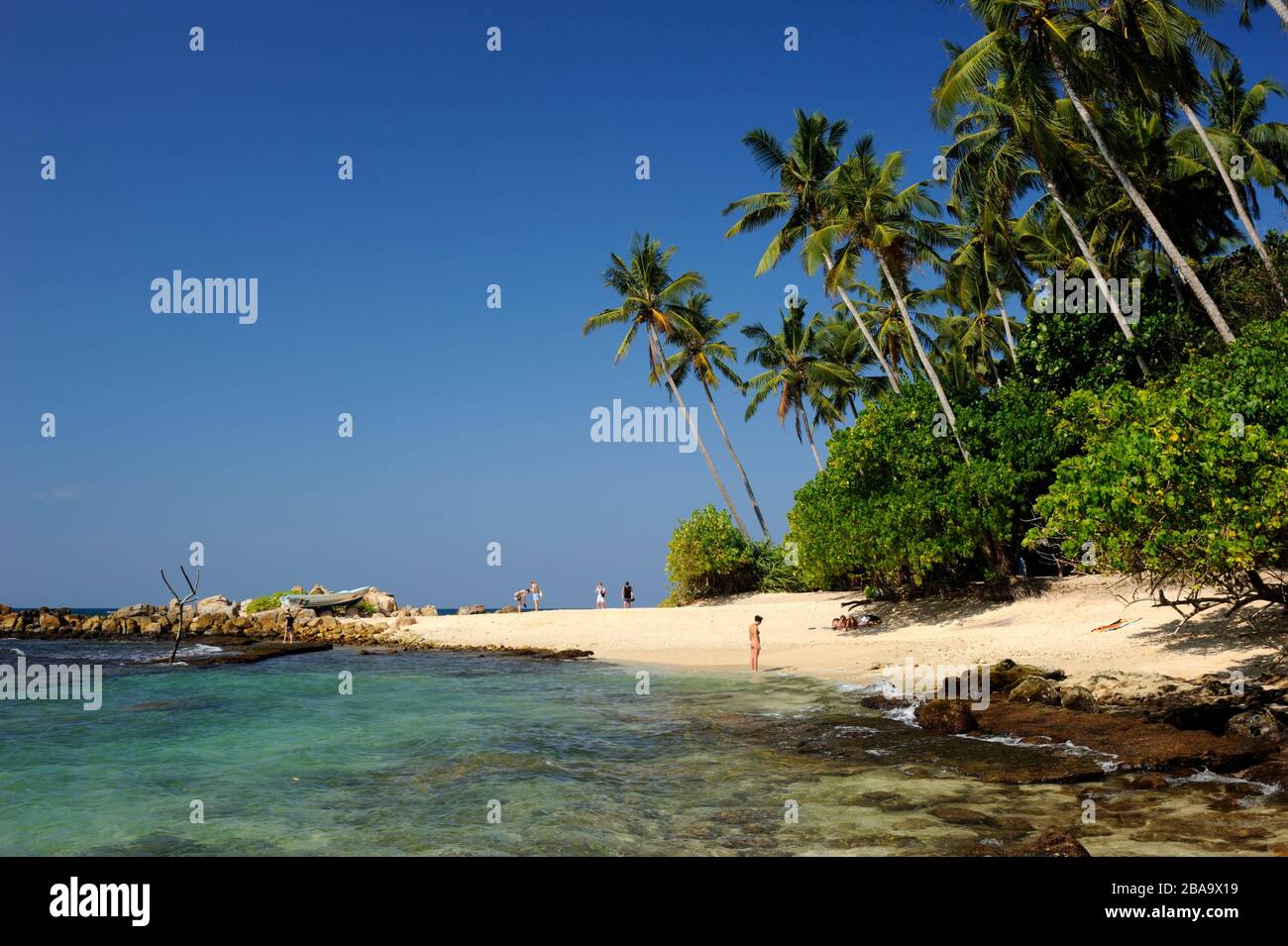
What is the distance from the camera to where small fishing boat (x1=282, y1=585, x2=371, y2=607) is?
49188 millimetres

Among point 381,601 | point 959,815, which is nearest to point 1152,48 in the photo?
point 959,815

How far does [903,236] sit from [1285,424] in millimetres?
18962

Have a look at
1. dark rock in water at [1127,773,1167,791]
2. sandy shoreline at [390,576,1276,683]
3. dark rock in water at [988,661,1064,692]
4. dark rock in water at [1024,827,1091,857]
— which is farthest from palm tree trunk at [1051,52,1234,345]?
dark rock in water at [1024,827,1091,857]

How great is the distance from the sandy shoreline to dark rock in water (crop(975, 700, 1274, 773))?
306 centimetres

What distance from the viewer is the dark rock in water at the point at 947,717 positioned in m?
13.5

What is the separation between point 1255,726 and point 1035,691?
13.4ft

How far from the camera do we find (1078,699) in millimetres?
14148

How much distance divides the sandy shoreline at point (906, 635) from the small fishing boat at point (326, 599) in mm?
11309

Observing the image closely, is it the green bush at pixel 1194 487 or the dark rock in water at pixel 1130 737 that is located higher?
the green bush at pixel 1194 487

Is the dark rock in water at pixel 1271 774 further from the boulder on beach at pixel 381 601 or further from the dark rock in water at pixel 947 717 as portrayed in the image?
the boulder on beach at pixel 381 601

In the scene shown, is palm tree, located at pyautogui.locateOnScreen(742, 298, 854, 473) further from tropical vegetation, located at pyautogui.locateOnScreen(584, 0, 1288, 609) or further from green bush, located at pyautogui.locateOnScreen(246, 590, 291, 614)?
green bush, located at pyautogui.locateOnScreen(246, 590, 291, 614)
